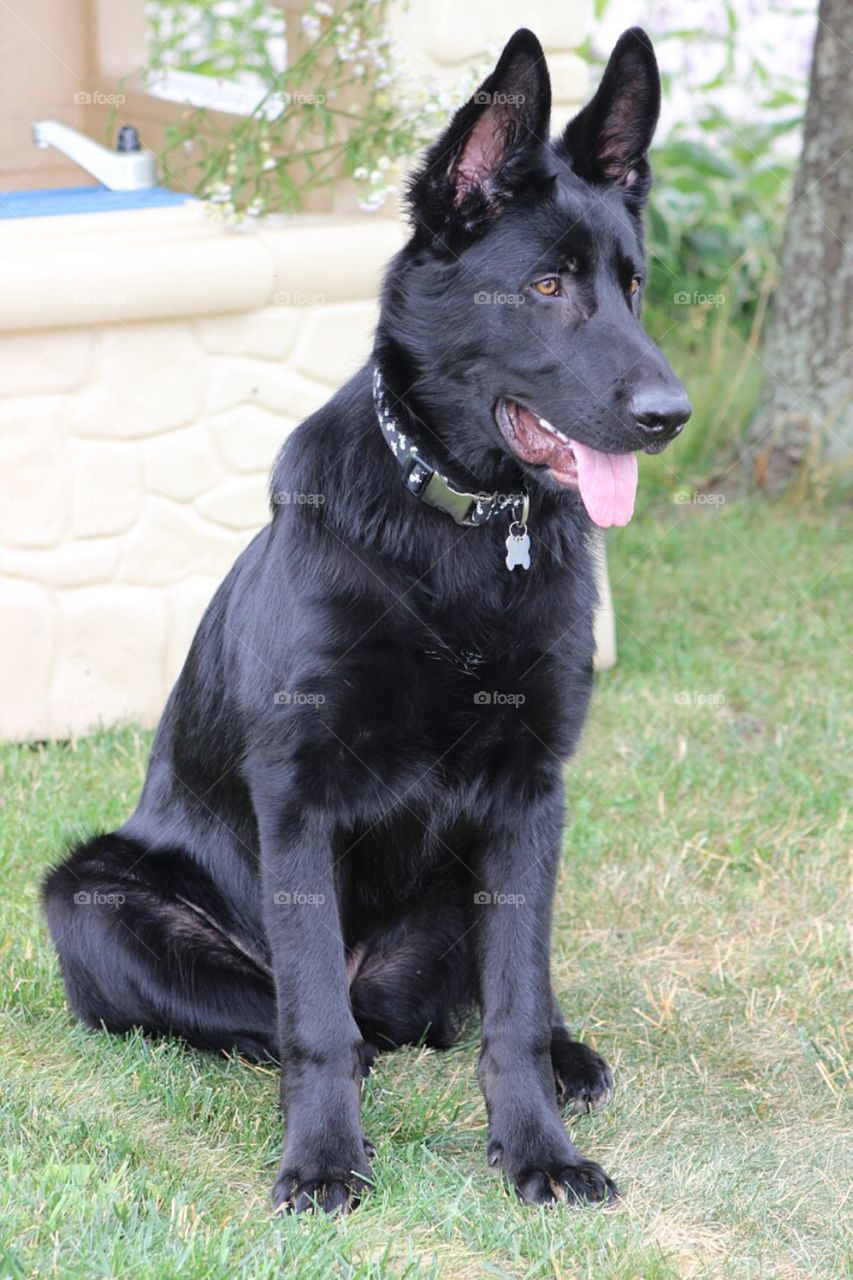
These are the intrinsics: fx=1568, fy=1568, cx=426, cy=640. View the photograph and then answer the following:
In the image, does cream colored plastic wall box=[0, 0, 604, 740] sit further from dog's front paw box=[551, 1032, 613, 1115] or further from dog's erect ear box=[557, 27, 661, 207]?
dog's front paw box=[551, 1032, 613, 1115]

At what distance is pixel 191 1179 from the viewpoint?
85.0 inches

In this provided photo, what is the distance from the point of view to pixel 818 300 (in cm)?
512

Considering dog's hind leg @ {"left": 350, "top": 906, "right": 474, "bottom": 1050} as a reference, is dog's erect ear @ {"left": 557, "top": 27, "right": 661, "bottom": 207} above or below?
above

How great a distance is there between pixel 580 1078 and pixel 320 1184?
0.55m

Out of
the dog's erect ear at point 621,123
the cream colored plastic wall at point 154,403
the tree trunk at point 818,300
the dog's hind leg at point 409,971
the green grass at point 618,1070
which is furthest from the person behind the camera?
the tree trunk at point 818,300

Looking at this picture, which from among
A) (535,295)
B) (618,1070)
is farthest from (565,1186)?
(535,295)

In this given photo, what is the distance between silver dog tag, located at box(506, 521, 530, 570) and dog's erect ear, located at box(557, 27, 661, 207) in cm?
53

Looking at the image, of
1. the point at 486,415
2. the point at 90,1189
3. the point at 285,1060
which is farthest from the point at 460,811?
the point at 90,1189

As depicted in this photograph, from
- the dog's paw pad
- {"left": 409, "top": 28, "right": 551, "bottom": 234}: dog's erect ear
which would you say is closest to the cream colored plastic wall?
{"left": 409, "top": 28, "right": 551, "bottom": 234}: dog's erect ear

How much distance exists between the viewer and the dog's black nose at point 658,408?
2.10 meters

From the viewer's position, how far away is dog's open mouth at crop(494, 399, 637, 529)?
86.6 inches

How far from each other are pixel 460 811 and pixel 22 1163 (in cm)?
78

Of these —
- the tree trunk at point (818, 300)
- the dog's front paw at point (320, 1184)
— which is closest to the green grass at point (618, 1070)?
the dog's front paw at point (320, 1184)

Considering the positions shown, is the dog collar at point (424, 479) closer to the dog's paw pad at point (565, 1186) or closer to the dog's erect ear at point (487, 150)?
the dog's erect ear at point (487, 150)
